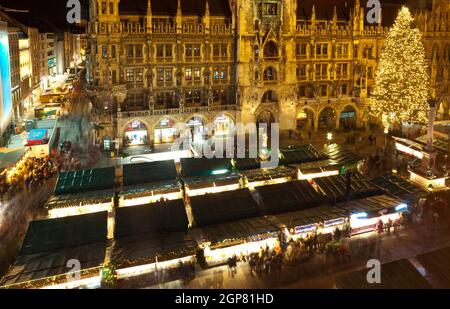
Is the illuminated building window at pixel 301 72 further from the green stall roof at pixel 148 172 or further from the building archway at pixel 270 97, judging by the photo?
the green stall roof at pixel 148 172

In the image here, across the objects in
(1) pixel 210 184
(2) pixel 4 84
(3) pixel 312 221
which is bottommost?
(3) pixel 312 221

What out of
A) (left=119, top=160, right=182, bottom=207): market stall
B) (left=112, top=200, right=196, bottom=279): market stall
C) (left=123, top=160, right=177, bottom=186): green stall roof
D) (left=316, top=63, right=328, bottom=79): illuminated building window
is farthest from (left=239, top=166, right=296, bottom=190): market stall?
(left=316, top=63, right=328, bottom=79): illuminated building window

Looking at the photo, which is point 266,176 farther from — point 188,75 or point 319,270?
point 188,75

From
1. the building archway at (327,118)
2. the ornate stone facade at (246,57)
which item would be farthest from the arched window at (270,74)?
the building archway at (327,118)

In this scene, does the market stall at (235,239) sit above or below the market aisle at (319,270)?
above

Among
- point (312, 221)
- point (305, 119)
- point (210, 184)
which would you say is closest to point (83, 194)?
point (210, 184)

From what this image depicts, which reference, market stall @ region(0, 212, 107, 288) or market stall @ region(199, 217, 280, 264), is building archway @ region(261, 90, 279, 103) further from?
market stall @ region(0, 212, 107, 288)
